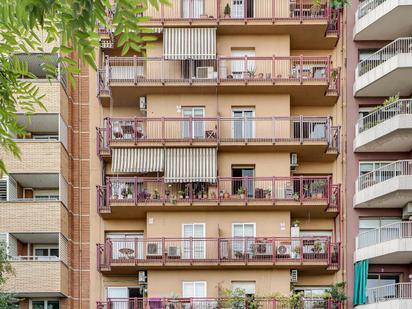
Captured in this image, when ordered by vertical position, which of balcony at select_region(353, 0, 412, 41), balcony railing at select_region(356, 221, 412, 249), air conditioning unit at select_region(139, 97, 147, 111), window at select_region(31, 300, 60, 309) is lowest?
window at select_region(31, 300, 60, 309)

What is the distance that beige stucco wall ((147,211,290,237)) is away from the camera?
1323 inches

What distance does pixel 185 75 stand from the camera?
34375 mm

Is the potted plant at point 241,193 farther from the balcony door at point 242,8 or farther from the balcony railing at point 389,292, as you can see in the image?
the balcony door at point 242,8

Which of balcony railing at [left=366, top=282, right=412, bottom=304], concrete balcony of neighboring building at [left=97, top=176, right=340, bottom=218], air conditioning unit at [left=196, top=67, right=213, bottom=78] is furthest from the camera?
air conditioning unit at [left=196, top=67, right=213, bottom=78]

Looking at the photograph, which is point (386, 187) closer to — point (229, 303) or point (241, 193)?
point (241, 193)

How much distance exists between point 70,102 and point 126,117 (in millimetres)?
2818

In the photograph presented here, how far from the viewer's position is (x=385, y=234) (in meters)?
32.3

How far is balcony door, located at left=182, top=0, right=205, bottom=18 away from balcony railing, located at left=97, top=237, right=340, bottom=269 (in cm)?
1006

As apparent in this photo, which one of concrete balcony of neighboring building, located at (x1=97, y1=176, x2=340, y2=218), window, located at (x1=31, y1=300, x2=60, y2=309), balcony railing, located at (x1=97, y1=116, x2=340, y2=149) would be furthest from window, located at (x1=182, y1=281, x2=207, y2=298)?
balcony railing, located at (x1=97, y1=116, x2=340, y2=149)

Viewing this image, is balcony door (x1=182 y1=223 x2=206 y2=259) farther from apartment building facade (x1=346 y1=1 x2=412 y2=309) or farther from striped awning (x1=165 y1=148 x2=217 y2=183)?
apartment building facade (x1=346 y1=1 x2=412 y2=309)

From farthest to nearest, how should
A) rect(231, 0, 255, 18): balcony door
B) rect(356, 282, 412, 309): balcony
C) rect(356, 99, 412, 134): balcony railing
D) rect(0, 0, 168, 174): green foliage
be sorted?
rect(231, 0, 255, 18): balcony door < rect(356, 99, 412, 134): balcony railing < rect(356, 282, 412, 309): balcony < rect(0, 0, 168, 174): green foliage

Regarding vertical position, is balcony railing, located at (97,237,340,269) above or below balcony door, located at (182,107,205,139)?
below

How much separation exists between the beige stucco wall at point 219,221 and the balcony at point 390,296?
4.43 metres

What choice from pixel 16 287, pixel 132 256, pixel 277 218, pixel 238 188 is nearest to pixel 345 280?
pixel 277 218
